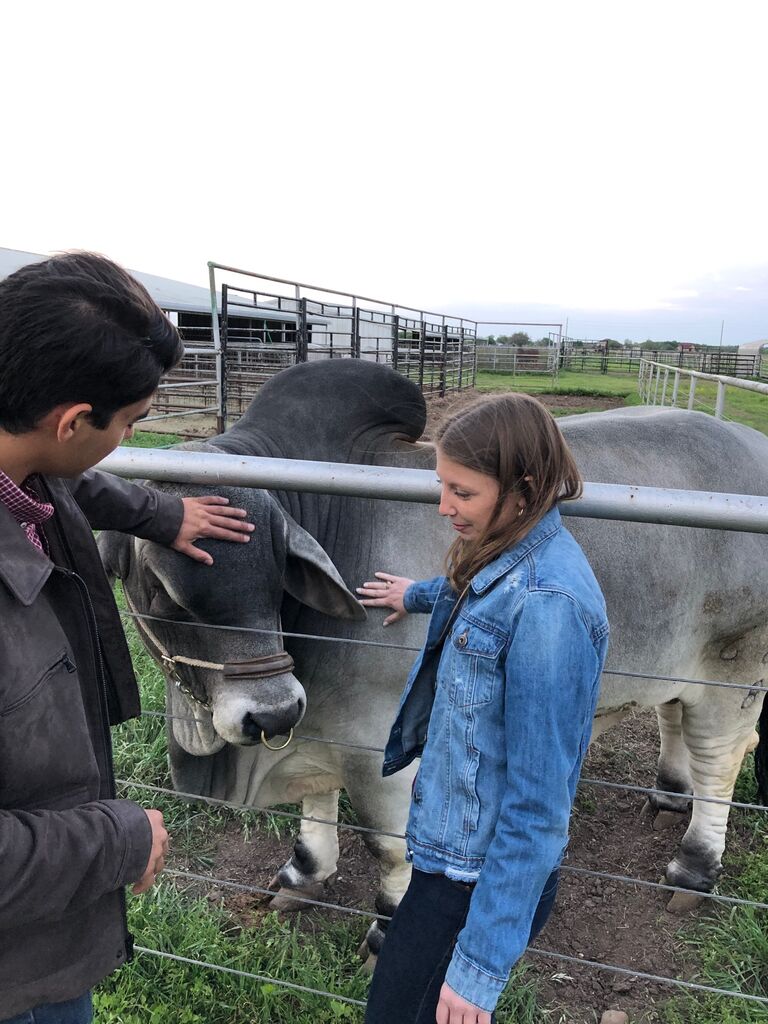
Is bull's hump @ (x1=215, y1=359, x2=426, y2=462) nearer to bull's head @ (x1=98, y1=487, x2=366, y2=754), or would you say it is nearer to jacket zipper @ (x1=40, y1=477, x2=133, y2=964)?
bull's head @ (x1=98, y1=487, x2=366, y2=754)

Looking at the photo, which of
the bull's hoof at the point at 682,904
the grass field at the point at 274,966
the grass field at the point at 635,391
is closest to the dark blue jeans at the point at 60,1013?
the grass field at the point at 274,966

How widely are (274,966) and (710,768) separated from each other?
6.37 feet

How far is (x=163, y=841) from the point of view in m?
1.30

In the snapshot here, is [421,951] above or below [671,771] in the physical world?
above

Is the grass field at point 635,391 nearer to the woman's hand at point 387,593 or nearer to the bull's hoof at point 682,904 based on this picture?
the bull's hoof at point 682,904

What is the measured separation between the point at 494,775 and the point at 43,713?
2.49 ft

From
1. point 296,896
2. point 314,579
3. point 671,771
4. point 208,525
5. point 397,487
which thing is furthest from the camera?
point 671,771

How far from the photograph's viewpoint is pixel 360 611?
2.39m

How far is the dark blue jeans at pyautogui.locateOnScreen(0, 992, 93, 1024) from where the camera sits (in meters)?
1.32

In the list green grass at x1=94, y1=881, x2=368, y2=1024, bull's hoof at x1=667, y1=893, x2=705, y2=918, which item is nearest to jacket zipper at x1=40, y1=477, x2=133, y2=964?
green grass at x1=94, y1=881, x2=368, y2=1024

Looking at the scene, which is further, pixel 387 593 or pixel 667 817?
pixel 667 817

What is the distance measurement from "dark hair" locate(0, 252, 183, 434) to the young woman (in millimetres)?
574

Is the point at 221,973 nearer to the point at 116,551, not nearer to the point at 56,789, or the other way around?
the point at 116,551

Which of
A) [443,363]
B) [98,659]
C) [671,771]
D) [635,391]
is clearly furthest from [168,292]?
[98,659]
